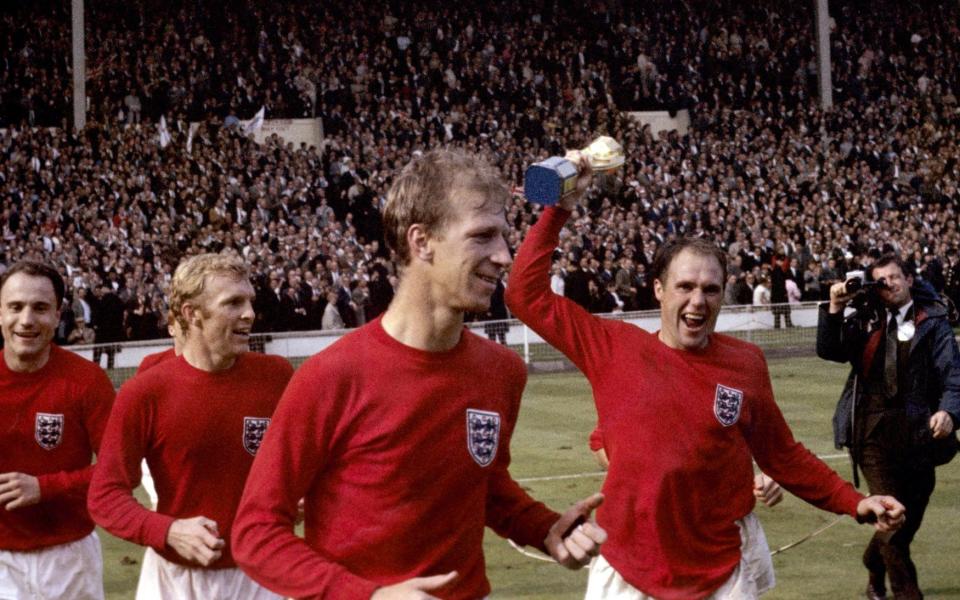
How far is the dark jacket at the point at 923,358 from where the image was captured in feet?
27.0

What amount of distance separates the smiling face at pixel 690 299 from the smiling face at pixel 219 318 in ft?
5.35

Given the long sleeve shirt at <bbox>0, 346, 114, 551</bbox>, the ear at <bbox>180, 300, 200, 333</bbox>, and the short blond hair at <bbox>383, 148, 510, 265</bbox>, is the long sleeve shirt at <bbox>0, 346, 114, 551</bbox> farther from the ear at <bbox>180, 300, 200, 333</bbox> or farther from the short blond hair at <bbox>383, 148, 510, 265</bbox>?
the short blond hair at <bbox>383, 148, 510, 265</bbox>

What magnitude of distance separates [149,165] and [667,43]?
61.4ft

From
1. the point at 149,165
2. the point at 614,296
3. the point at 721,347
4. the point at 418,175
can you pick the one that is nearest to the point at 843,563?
the point at 721,347

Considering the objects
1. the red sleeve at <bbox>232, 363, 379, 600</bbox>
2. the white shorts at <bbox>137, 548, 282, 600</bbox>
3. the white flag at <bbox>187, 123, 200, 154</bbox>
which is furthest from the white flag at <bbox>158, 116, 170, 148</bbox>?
the red sleeve at <bbox>232, 363, 379, 600</bbox>

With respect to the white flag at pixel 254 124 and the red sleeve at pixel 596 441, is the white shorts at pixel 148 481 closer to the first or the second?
the red sleeve at pixel 596 441

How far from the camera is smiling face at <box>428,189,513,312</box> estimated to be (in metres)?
3.50

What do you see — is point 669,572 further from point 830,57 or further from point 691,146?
point 830,57

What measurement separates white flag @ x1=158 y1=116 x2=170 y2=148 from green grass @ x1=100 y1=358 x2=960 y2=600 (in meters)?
16.6

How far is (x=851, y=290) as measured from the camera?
24.7ft

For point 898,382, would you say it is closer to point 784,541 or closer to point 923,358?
point 923,358

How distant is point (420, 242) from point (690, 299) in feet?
7.65

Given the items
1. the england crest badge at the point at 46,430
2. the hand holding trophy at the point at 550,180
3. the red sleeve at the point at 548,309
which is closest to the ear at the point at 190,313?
the england crest badge at the point at 46,430

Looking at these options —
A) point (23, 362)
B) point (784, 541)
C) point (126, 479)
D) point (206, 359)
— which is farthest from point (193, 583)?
point (784, 541)
